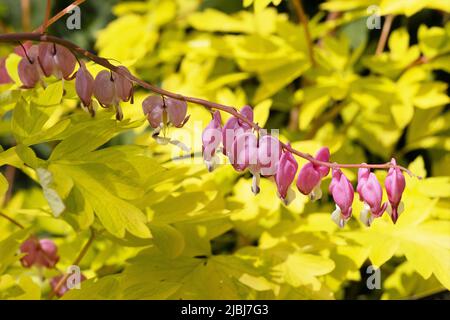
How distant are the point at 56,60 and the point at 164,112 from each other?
138 mm

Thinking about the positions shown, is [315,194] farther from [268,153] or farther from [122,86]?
[122,86]

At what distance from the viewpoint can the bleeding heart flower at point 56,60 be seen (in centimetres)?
80

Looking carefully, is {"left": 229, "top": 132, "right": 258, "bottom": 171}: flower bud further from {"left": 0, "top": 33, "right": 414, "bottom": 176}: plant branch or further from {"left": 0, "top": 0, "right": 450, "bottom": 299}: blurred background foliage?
{"left": 0, "top": 0, "right": 450, "bottom": 299}: blurred background foliage

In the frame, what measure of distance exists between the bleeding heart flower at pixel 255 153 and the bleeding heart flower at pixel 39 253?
1.50ft

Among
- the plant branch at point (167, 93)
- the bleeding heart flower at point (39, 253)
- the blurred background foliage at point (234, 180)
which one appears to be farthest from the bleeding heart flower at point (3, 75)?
the plant branch at point (167, 93)

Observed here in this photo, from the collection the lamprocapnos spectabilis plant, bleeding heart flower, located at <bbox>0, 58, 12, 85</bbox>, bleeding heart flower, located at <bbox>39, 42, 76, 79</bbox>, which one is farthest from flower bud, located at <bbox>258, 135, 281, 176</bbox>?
bleeding heart flower, located at <bbox>0, 58, 12, 85</bbox>

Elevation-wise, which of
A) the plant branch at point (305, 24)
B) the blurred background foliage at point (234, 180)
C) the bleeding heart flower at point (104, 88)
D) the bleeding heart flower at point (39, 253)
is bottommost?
the bleeding heart flower at point (39, 253)

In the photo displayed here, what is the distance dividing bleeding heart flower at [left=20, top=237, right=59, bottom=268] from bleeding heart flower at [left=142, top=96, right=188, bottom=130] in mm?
386

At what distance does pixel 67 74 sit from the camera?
82 cm

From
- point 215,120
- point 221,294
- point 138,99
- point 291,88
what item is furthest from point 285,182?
point 291,88

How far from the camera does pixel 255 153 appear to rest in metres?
0.72

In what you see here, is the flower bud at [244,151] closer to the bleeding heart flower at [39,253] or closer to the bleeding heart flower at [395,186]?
the bleeding heart flower at [395,186]

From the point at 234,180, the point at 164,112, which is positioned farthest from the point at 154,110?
the point at 234,180
